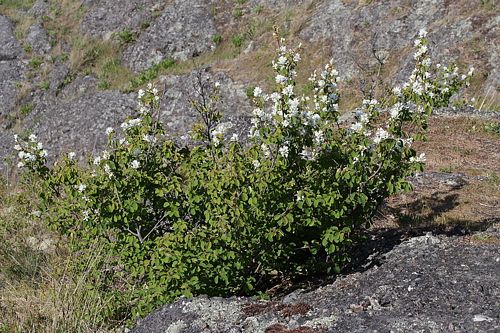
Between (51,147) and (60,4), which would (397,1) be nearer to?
(51,147)

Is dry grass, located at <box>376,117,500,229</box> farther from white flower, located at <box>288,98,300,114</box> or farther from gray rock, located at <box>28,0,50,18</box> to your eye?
gray rock, located at <box>28,0,50,18</box>

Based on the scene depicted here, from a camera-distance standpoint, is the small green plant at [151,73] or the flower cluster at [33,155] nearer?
the flower cluster at [33,155]

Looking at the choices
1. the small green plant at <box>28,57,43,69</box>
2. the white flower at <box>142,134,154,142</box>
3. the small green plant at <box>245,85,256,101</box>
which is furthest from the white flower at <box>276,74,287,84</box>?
the small green plant at <box>28,57,43,69</box>

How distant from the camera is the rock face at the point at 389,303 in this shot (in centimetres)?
403

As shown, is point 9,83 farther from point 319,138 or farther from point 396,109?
point 396,109

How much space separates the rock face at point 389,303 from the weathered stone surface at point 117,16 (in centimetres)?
1777

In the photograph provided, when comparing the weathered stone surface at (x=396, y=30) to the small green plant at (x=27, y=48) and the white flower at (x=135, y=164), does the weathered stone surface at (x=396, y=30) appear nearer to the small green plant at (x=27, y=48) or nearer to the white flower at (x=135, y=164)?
the white flower at (x=135, y=164)

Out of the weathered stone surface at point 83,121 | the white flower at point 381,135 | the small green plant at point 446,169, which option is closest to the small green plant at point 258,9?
the weathered stone surface at point 83,121

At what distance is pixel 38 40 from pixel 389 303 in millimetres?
20694

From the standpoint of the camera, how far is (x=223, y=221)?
437cm

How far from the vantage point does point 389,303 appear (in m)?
4.28

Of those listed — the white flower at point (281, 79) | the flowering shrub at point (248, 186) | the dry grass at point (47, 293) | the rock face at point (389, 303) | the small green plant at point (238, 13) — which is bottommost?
Result: the small green plant at point (238, 13)

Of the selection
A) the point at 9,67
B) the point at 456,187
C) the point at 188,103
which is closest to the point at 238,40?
the point at 188,103

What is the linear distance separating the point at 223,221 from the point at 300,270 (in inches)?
45.1
